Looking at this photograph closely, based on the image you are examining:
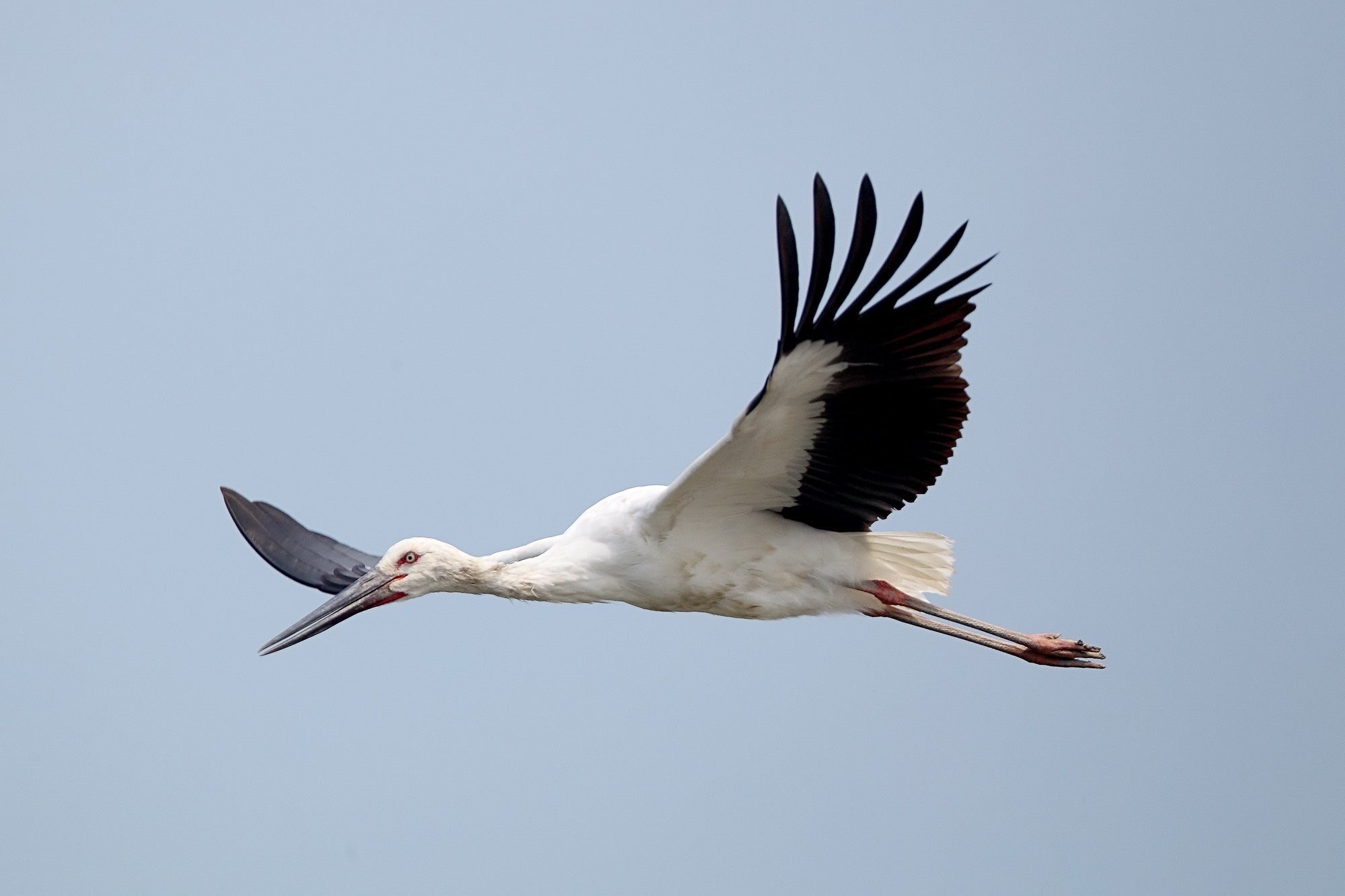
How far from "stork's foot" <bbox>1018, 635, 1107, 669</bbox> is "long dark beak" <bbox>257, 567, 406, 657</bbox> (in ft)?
9.46

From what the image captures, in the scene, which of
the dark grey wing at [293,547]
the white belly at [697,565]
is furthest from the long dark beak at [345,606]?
the dark grey wing at [293,547]

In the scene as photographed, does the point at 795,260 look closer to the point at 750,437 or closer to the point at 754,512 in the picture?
the point at 750,437

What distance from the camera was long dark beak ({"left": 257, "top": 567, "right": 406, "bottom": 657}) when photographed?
812 cm

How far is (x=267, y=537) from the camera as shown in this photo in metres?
9.59

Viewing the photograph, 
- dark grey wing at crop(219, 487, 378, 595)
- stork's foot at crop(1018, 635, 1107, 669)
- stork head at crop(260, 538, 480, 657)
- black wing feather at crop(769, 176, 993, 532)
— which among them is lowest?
stork's foot at crop(1018, 635, 1107, 669)

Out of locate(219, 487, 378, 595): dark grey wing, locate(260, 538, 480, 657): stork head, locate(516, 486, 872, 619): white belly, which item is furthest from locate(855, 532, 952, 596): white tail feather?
locate(219, 487, 378, 595): dark grey wing

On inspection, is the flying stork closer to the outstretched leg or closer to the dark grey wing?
the outstretched leg

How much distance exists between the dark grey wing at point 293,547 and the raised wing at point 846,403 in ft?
8.16

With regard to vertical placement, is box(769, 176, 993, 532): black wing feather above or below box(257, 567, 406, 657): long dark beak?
above

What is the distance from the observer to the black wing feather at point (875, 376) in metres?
6.66

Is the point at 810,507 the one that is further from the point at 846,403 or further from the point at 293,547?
the point at 293,547

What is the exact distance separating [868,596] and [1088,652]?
1.14 m

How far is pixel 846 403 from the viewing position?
7191 mm

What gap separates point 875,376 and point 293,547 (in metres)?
3.84
